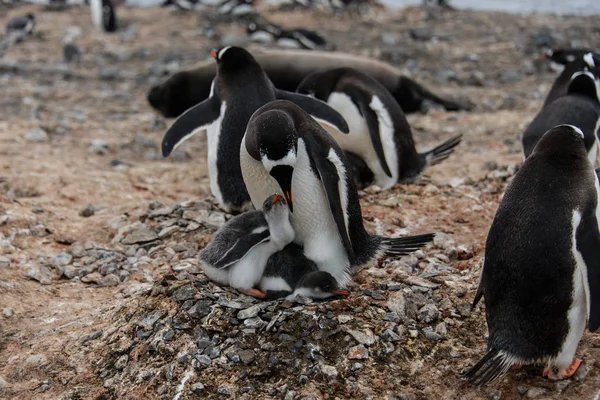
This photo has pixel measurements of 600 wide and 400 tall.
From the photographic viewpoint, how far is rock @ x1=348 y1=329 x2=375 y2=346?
2.96 m

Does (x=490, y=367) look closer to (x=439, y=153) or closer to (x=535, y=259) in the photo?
(x=535, y=259)

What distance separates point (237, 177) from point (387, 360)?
6.04 feet

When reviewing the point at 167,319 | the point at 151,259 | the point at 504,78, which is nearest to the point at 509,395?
the point at 167,319

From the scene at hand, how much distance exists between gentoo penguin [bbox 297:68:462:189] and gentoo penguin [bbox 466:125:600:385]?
2173mm

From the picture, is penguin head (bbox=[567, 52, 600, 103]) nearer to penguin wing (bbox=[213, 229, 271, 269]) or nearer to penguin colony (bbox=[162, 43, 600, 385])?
penguin colony (bbox=[162, 43, 600, 385])

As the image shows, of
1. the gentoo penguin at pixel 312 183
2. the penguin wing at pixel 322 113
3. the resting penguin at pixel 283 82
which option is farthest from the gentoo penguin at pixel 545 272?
→ the resting penguin at pixel 283 82

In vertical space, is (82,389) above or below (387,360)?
below

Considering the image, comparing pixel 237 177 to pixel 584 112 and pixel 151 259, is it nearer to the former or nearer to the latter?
pixel 151 259

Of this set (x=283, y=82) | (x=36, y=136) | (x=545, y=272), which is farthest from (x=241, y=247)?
(x=283, y=82)

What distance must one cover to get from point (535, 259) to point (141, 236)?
241cm

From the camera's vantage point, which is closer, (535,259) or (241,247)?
(535,259)

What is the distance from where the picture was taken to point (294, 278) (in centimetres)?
328

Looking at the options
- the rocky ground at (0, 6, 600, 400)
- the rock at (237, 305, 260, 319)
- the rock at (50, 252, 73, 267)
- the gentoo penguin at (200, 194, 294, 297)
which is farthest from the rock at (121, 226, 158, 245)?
the rock at (237, 305, 260, 319)

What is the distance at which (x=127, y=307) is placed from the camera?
11.1ft
